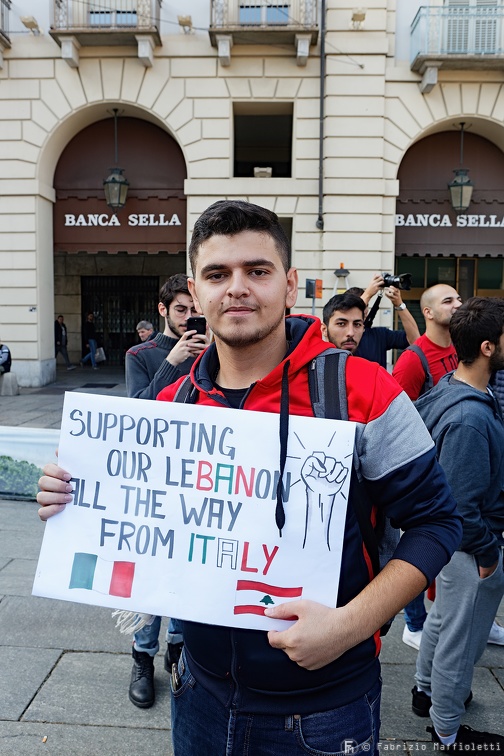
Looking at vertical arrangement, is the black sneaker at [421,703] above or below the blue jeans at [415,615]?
below

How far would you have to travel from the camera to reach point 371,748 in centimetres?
159

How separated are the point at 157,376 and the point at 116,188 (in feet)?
40.2

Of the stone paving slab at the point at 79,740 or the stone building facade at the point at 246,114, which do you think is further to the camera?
the stone building facade at the point at 246,114

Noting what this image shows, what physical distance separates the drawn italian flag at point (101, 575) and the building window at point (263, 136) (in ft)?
47.9

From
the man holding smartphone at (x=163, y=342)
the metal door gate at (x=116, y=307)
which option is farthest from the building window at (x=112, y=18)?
the man holding smartphone at (x=163, y=342)

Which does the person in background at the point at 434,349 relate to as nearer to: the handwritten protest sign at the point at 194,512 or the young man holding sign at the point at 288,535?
the young man holding sign at the point at 288,535

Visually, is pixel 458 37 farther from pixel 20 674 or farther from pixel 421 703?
pixel 20 674

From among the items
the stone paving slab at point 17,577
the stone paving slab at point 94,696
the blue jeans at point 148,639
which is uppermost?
the blue jeans at point 148,639


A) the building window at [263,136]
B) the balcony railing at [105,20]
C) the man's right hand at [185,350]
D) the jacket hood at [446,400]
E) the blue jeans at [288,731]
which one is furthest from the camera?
the building window at [263,136]

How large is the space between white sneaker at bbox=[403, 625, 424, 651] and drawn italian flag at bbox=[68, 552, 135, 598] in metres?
2.62

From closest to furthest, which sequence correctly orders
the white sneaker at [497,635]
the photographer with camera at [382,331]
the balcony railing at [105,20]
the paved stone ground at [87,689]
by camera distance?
the paved stone ground at [87,689], the white sneaker at [497,635], the photographer with camera at [382,331], the balcony railing at [105,20]

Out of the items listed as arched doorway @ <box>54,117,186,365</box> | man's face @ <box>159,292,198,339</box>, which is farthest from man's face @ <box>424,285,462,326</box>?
arched doorway @ <box>54,117,186,365</box>

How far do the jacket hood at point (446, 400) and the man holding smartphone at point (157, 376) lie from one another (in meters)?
1.20

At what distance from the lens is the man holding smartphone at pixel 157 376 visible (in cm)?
308
